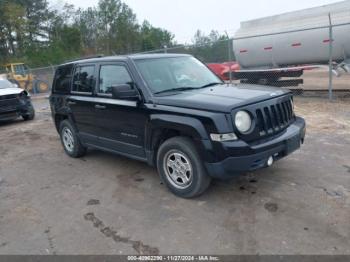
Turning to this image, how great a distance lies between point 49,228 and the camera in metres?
4.03

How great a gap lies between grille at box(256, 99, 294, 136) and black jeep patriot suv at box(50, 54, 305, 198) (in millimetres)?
12

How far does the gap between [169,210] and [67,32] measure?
5096cm

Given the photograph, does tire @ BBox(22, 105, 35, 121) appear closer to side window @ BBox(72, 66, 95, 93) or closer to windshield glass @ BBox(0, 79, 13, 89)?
windshield glass @ BBox(0, 79, 13, 89)

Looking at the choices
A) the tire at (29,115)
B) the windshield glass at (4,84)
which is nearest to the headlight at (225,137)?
the tire at (29,115)

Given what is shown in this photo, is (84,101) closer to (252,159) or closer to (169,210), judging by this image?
(169,210)

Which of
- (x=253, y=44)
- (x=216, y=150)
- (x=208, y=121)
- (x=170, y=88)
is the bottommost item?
(x=216, y=150)

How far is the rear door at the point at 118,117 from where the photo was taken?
4855 mm

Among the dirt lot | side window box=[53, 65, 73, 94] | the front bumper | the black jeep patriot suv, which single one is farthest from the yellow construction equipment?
the front bumper

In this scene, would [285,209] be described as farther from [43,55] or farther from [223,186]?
[43,55]

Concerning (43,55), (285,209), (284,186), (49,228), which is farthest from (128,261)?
(43,55)

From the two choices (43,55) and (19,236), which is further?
(43,55)

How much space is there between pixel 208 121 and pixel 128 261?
1.66 metres

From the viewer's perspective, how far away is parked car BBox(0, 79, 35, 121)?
36.3 feet

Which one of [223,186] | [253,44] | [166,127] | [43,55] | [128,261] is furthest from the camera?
[43,55]
